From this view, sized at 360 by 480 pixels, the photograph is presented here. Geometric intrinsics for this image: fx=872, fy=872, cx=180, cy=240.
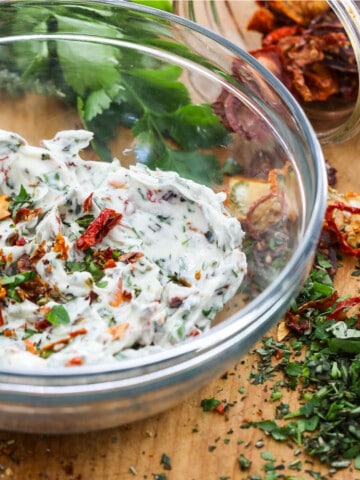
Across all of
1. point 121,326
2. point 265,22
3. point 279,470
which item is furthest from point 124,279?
point 265,22

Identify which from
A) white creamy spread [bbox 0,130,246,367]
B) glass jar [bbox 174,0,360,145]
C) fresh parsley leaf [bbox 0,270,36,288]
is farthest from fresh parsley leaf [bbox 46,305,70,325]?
glass jar [bbox 174,0,360,145]

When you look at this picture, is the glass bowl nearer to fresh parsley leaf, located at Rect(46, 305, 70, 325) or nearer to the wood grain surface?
fresh parsley leaf, located at Rect(46, 305, 70, 325)

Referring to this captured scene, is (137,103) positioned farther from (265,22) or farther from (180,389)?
(180,389)

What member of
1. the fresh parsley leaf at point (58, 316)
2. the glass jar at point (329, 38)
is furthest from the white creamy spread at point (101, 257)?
the glass jar at point (329, 38)

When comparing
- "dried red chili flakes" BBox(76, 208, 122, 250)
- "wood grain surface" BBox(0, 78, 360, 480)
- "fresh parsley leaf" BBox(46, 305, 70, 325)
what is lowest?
"wood grain surface" BBox(0, 78, 360, 480)

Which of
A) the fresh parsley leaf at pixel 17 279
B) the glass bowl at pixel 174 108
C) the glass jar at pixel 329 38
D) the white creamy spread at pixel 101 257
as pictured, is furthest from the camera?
the glass jar at pixel 329 38

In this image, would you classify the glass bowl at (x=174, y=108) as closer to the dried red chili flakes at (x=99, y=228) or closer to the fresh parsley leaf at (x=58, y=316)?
the fresh parsley leaf at (x=58, y=316)
